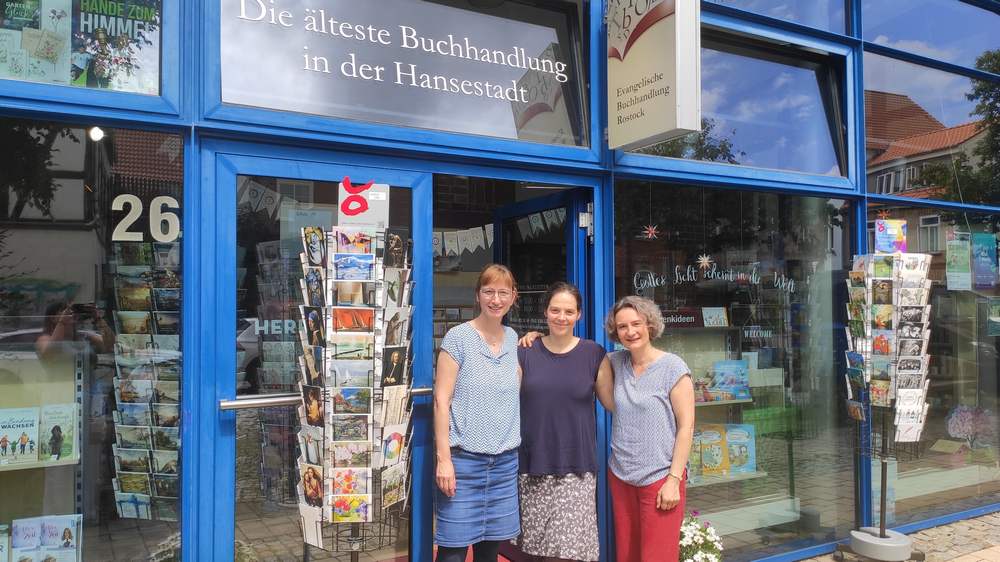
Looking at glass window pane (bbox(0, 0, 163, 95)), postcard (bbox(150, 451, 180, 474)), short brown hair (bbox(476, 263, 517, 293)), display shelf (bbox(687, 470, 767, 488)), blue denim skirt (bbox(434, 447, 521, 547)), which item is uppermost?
glass window pane (bbox(0, 0, 163, 95))

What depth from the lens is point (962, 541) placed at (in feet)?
14.9

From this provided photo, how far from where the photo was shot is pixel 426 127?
3186mm

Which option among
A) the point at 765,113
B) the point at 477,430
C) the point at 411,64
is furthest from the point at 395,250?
the point at 765,113

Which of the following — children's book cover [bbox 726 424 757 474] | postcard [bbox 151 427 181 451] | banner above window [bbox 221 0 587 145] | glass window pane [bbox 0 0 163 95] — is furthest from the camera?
children's book cover [bbox 726 424 757 474]

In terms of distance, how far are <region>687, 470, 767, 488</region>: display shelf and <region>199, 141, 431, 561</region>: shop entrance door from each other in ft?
6.54

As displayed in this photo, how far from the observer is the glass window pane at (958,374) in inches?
196

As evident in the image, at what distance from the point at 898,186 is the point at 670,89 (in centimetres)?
283

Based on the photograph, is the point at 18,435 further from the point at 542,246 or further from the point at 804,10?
the point at 804,10

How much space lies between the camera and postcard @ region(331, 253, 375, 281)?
2.52 m

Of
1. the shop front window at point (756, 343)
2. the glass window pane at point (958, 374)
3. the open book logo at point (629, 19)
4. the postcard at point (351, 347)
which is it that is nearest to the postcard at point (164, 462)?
the postcard at point (351, 347)

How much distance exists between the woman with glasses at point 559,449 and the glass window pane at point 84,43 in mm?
1930

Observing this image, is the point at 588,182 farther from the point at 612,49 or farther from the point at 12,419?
the point at 12,419

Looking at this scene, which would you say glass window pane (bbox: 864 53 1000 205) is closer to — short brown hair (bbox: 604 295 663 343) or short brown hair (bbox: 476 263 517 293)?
short brown hair (bbox: 604 295 663 343)

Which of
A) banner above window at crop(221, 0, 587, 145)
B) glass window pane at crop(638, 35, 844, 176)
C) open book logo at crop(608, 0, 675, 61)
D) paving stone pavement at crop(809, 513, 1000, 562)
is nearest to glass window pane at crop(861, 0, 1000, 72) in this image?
glass window pane at crop(638, 35, 844, 176)
